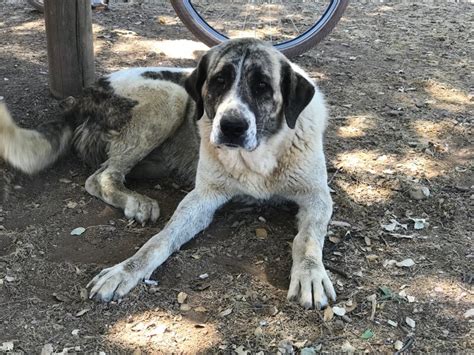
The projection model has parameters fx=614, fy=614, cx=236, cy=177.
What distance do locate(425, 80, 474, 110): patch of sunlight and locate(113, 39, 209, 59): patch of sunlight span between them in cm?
219

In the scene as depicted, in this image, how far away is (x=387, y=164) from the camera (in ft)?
14.0

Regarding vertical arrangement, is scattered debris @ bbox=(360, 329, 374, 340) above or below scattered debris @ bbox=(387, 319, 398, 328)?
below

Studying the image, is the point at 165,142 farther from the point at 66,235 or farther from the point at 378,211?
the point at 378,211

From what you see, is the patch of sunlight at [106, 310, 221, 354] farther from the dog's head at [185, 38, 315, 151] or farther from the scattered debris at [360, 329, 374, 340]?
the dog's head at [185, 38, 315, 151]

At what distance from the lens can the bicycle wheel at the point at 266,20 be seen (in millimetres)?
5754

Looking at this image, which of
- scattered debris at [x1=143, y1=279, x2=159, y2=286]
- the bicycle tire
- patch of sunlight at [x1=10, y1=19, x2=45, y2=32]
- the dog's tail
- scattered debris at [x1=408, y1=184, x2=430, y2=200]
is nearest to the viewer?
scattered debris at [x1=143, y1=279, x2=159, y2=286]

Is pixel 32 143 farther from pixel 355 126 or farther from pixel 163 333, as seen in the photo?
pixel 355 126

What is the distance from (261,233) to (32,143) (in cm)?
159

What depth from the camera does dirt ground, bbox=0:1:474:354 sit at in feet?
8.94

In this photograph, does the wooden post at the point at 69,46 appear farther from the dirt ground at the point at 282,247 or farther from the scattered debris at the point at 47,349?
the scattered debris at the point at 47,349

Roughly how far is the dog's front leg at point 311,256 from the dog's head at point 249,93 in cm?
49

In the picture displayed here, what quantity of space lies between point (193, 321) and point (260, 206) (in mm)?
1177

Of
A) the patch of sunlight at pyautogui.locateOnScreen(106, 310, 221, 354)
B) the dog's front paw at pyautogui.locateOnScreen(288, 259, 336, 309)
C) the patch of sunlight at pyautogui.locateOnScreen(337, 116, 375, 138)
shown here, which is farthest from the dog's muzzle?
the patch of sunlight at pyautogui.locateOnScreen(337, 116, 375, 138)

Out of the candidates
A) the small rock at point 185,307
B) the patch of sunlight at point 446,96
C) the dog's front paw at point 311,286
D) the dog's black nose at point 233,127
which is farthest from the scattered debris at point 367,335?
the patch of sunlight at point 446,96
